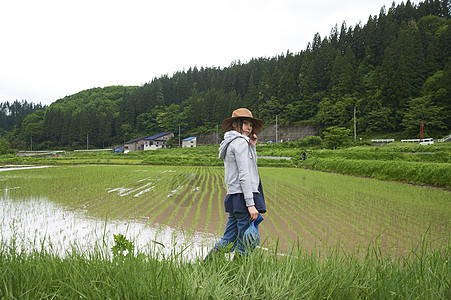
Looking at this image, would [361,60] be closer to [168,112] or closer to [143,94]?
[168,112]

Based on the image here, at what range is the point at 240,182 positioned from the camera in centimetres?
218

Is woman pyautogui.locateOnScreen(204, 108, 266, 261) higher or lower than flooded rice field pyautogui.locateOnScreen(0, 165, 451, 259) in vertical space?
higher

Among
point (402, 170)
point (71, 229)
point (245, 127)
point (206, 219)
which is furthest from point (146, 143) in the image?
point (245, 127)

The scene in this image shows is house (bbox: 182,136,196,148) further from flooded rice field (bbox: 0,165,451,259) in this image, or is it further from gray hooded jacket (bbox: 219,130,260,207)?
gray hooded jacket (bbox: 219,130,260,207)

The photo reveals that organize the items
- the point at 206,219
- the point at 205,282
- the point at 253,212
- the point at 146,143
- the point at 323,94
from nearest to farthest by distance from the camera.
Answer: the point at 205,282, the point at 253,212, the point at 206,219, the point at 323,94, the point at 146,143

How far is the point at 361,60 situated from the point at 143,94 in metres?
58.4

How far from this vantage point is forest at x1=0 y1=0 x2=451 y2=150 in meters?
32.9

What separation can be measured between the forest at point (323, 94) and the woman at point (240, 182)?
108ft

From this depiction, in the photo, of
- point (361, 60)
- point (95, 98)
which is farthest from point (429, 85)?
point (95, 98)

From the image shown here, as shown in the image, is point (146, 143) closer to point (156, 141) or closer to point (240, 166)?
point (156, 141)

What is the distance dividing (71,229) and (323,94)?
47483 millimetres

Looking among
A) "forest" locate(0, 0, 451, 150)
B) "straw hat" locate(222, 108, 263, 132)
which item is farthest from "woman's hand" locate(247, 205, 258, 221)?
"forest" locate(0, 0, 451, 150)

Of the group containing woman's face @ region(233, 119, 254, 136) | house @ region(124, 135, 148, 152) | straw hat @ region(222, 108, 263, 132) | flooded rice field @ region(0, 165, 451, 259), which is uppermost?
house @ region(124, 135, 148, 152)

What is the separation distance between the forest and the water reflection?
3262 cm
